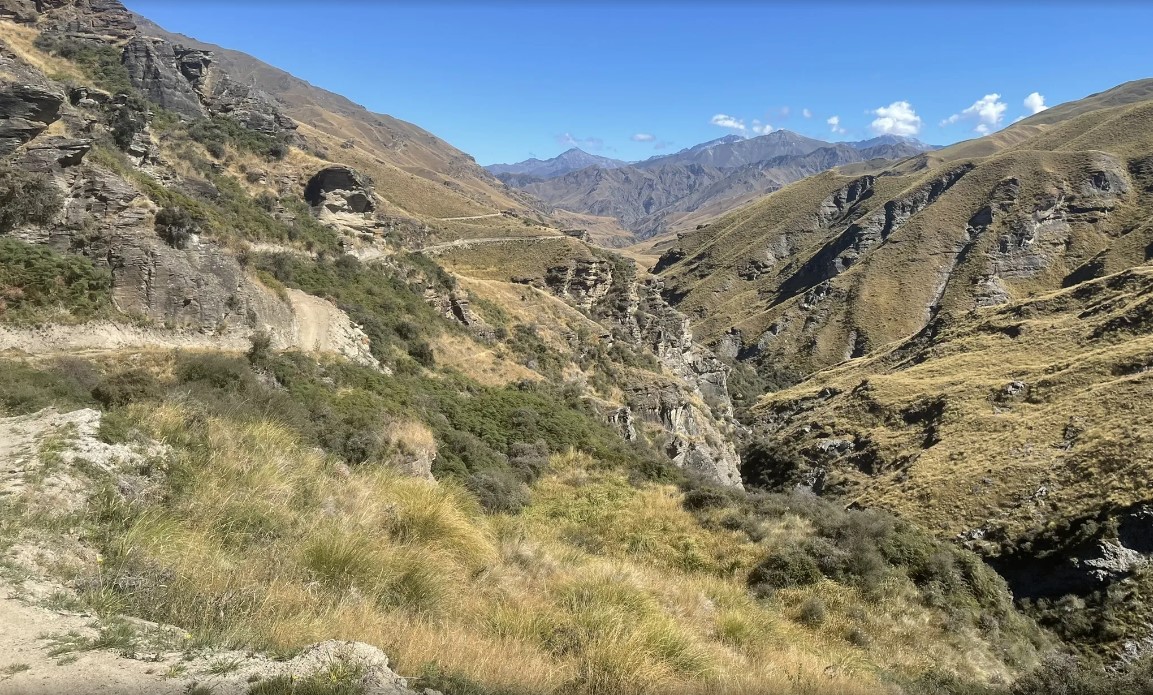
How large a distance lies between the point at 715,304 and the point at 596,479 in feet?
400

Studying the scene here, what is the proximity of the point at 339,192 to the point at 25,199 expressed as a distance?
3210cm

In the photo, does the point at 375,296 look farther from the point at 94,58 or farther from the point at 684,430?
the point at 94,58

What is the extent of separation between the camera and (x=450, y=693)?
11.0ft

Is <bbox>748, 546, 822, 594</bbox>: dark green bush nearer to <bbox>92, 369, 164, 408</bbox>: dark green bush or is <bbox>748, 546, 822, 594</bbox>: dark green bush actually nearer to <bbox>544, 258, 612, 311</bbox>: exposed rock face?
<bbox>92, 369, 164, 408</bbox>: dark green bush

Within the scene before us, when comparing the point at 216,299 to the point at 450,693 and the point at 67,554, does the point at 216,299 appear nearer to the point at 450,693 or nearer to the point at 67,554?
the point at 67,554

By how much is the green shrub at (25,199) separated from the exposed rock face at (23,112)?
2.04m

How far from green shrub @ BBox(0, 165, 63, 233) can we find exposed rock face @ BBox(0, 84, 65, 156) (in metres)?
2.04

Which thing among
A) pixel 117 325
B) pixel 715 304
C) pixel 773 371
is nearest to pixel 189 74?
pixel 117 325

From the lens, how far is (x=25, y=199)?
1310cm

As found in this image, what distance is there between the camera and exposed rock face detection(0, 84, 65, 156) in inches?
585

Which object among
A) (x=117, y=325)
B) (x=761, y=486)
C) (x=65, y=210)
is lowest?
(x=761, y=486)

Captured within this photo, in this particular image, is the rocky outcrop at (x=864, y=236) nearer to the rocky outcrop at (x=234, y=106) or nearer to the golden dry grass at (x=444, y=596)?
the rocky outcrop at (x=234, y=106)

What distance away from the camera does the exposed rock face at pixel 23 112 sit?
14.9m

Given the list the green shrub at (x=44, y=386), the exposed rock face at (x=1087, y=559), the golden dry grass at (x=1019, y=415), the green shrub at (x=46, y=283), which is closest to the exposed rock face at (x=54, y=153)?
the green shrub at (x=46, y=283)
